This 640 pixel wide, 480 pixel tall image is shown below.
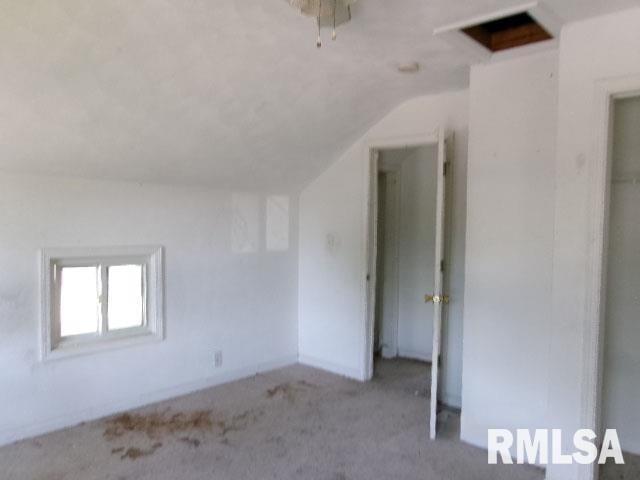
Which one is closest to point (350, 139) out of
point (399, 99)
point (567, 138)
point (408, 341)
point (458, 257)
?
point (399, 99)

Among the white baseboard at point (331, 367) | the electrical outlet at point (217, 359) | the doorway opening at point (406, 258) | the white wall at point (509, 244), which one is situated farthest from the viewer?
the doorway opening at point (406, 258)

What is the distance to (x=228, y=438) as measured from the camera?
3.12m

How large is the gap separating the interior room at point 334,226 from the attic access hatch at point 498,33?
0.02 m

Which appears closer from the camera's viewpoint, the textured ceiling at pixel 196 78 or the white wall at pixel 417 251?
the textured ceiling at pixel 196 78

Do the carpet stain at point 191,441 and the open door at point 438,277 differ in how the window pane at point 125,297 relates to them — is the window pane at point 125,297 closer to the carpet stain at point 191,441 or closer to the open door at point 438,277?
the carpet stain at point 191,441

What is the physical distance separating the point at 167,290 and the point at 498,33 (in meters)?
2.97

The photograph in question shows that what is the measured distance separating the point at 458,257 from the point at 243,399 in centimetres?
207

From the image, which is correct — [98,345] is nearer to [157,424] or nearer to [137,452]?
[157,424]

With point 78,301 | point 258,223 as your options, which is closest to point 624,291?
point 258,223

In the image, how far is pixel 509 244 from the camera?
9.49 ft

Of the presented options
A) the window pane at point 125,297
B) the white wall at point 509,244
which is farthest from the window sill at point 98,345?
the white wall at point 509,244

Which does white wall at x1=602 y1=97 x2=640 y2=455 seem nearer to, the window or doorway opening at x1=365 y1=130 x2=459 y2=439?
doorway opening at x1=365 y1=130 x2=459 y2=439

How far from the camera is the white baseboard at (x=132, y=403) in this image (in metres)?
3.02

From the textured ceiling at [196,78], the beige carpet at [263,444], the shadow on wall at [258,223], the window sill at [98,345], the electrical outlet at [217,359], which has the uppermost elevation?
the textured ceiling at [196,78]
